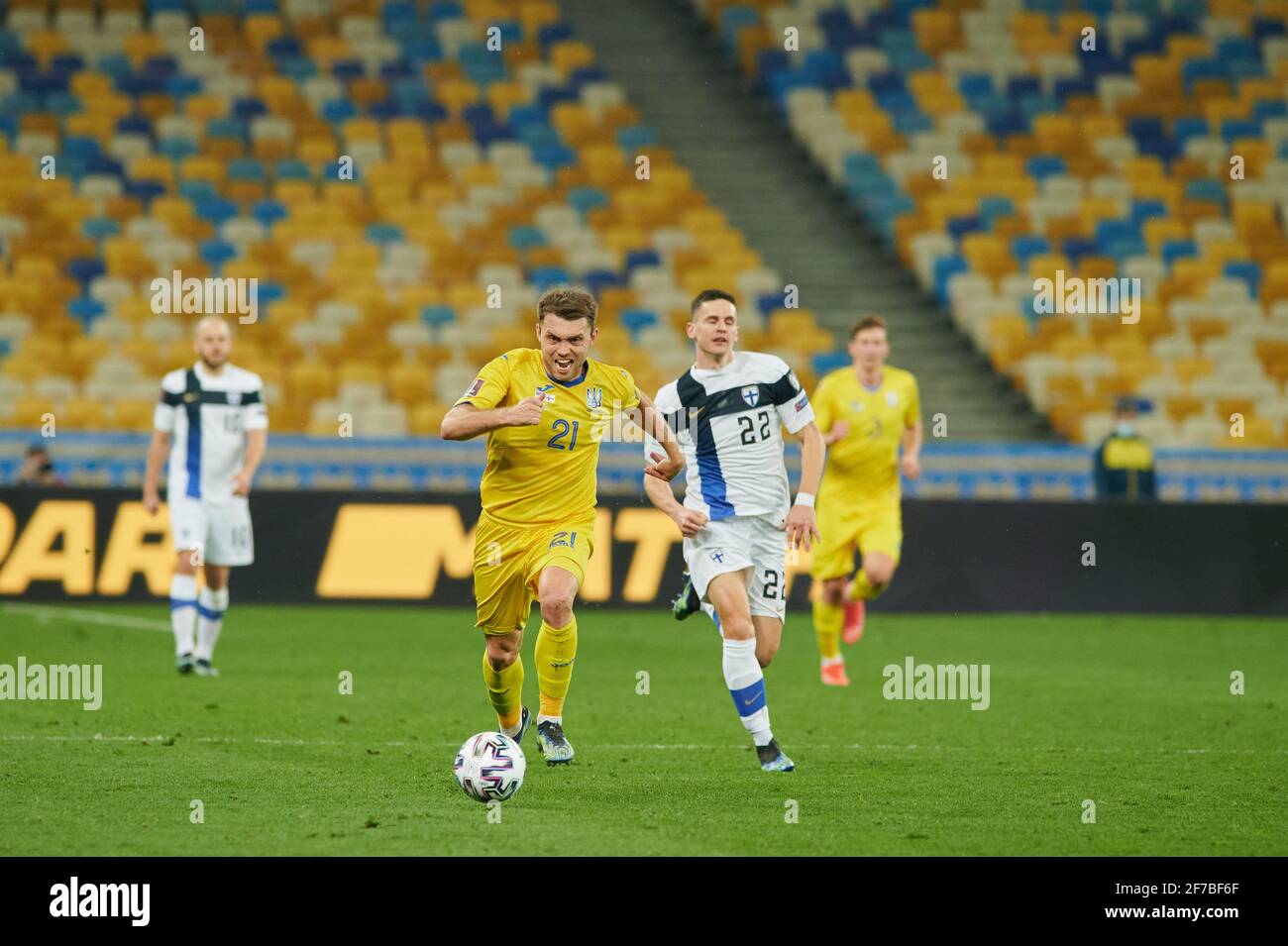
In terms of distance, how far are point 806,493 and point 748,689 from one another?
1001 millimetres

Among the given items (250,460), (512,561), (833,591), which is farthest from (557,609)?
(250,460)

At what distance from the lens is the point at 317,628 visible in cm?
1612

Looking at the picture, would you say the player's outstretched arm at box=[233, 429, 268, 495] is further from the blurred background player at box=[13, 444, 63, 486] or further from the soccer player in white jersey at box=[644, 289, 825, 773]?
the blurred background player at box=[13, 444, 63, 486]

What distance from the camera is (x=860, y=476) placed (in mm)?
13047

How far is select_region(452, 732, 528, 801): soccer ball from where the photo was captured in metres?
7.54

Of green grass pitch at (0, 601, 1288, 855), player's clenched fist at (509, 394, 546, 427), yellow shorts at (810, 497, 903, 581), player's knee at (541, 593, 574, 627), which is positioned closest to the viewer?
green grass pitch at (0, 601, 1288, 855)

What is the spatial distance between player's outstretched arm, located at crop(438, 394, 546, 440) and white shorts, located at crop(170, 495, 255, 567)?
5197 millimetres

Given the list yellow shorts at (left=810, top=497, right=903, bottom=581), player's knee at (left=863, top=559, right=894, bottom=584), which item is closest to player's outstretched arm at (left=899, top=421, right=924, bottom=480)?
yellow shorts at (left=810, top=497, right=903, bottom=581)

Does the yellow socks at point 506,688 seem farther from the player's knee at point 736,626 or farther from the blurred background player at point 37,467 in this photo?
the blurred background player at point 37,467

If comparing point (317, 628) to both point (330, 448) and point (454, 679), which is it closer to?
point (330, 448)

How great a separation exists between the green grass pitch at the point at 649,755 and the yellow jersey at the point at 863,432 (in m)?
1.37

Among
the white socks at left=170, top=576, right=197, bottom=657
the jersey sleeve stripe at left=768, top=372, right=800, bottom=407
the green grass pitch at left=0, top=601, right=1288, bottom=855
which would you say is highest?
the jersey sleeve stripe at left=768, top=372, right=800, bottom=407

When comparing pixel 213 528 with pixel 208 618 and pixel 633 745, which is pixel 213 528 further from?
pixel 633 745
